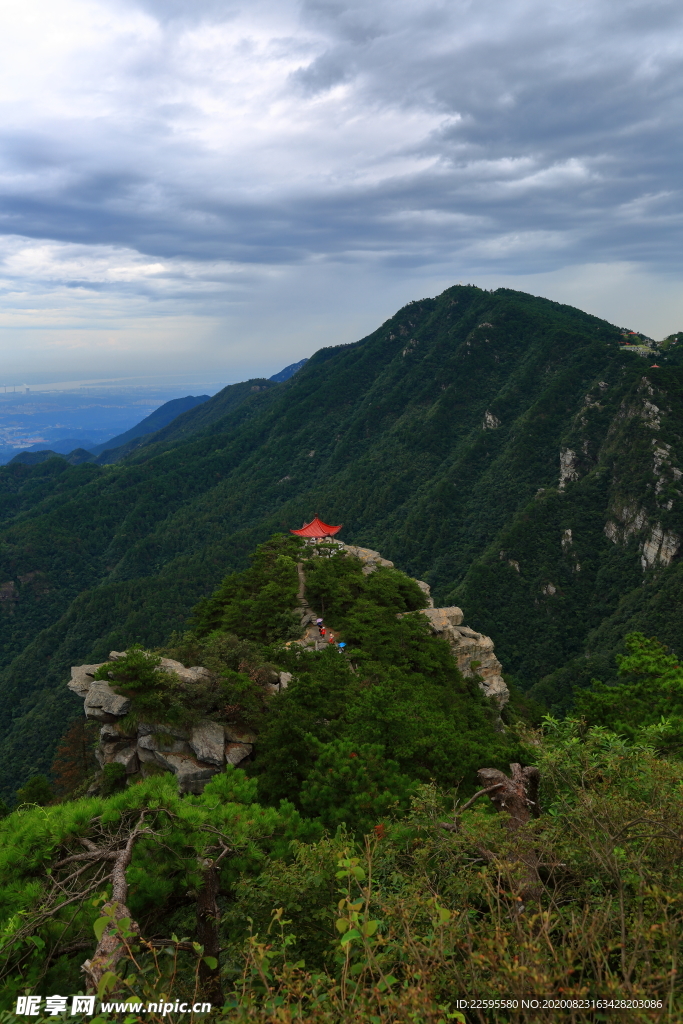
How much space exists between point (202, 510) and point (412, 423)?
6467 centimetres

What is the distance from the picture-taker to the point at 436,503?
359 feet

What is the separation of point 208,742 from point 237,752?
88cm

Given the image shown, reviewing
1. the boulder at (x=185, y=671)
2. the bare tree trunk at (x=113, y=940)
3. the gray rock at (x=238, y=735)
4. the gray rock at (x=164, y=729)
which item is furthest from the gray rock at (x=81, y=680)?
the bare tree trunk at (x=113, y=940)

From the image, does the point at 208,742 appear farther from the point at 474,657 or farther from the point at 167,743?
the point at 474,657

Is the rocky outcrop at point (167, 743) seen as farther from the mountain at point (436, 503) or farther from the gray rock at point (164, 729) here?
the mountain at point (436, 503)

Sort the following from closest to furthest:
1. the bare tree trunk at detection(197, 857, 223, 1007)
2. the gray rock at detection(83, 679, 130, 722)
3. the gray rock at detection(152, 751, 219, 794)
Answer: the bare tree trunk at detection(197, 857, 223, 1007), the gray rock at detection(152, 751, 219, 794), the gray rock at detection(83, 679, 130, 722)

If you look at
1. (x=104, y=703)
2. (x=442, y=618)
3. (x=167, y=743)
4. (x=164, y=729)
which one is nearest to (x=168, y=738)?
→ (x=167, y=743)

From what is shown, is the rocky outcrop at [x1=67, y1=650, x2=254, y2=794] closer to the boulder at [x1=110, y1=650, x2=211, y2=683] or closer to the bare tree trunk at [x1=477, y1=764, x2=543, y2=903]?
the boulder at [x1=110, y1=650, x2=211, y2=683]

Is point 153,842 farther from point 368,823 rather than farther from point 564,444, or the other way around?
point 564,444

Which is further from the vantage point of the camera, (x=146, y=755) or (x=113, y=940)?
(x=146, y=755)

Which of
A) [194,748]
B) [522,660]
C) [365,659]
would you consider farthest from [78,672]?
[522,660]

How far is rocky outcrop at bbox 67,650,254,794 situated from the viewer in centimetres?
1364

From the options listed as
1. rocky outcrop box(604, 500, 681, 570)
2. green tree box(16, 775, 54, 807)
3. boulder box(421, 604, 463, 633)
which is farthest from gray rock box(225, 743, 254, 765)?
rocky outcrop box(604, 500, 681, 570)

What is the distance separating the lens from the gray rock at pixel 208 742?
13727 mm
